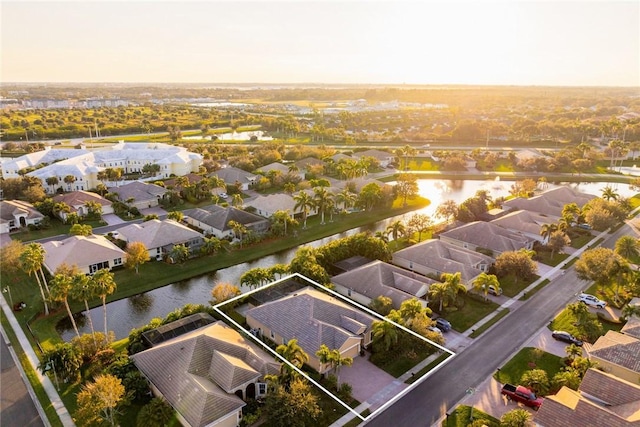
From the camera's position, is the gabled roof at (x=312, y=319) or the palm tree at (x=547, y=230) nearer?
the gabled roof at (x=312, y=319)

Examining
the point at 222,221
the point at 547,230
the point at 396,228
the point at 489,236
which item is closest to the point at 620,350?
the point at 489,236

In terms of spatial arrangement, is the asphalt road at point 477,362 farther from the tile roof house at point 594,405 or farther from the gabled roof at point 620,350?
the tile roof house at point 594,405

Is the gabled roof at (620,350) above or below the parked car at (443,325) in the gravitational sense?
above

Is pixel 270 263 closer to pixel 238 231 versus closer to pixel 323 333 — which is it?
pixel 238 231

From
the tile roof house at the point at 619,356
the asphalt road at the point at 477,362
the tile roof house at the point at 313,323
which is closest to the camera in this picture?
the asphalt road at the point at 477,362

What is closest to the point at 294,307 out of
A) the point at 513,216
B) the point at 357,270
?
the point at 357,270

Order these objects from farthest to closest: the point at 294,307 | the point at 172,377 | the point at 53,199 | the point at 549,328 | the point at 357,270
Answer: the point at 53,199
the point at 357,270
the point at 549,328
the point at 294,307
the point at 172,377

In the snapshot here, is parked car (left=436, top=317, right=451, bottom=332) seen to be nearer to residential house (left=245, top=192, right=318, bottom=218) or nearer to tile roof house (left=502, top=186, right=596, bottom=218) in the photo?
residential house (left=245, top=192, right=318, bottom=218)

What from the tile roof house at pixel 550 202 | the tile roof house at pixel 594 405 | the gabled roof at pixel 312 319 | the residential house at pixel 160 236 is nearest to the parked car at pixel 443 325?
the gabled roof at pixel 312 319
